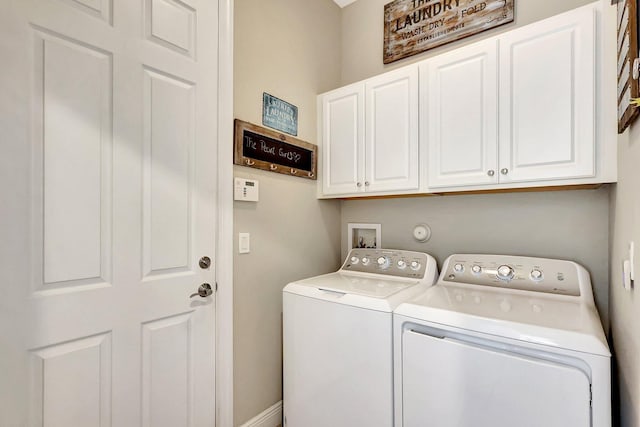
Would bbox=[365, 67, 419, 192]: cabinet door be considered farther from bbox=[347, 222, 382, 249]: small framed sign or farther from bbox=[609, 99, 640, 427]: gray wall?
bbox=[609, 99, 640, 427]: gray wall

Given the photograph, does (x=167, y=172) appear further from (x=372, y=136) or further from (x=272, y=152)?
(x=372, y=136)

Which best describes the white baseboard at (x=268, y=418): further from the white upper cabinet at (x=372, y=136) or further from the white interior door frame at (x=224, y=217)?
the white upper cabinet at (x=372, y=136)

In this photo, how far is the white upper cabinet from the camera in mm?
1747

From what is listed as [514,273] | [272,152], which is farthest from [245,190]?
[514,273]

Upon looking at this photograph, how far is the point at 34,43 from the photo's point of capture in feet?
3.30

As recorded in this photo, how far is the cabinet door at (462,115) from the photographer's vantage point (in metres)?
1.50

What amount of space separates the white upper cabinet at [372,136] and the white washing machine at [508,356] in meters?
0.73

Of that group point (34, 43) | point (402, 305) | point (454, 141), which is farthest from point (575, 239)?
Result: point (34, 43)

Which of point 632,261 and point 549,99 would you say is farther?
point 549,99

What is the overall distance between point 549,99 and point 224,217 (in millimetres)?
1590

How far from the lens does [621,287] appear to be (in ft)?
3.58

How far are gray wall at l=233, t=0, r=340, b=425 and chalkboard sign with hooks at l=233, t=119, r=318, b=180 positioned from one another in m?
0.05

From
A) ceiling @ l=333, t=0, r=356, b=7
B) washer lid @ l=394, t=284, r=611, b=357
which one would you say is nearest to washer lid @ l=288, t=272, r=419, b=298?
washer lid @ l=394, t=284, r=611, b=357

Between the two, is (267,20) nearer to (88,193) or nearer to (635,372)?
(88,193)
